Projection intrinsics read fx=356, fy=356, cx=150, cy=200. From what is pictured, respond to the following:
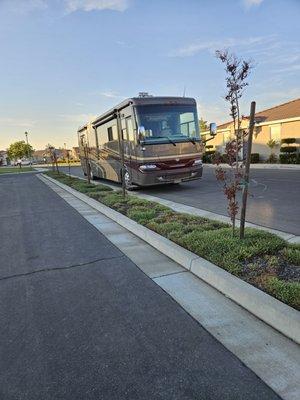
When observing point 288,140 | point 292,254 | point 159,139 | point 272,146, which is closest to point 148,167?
point 159,139

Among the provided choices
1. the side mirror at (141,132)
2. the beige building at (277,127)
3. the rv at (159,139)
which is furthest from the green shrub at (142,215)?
the beige building at (277,127)

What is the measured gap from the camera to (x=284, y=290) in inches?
139

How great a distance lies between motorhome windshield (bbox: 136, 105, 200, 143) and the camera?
12.1 m

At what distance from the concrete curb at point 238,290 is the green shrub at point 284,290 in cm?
8

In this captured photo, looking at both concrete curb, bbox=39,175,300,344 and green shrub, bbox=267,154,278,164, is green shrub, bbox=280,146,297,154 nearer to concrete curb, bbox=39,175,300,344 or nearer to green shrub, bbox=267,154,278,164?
green shrub, bbox=267,154,278,164

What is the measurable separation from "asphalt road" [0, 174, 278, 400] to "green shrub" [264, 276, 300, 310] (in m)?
0.84

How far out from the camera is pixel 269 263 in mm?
4332

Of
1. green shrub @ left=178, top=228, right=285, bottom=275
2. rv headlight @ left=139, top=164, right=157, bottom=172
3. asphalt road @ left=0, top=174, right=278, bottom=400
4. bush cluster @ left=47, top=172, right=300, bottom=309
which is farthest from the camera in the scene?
rv headlight @ left=139, top=164, right=157, bottom=172

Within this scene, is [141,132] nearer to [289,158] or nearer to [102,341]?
[102,341]

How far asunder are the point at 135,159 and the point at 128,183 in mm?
1628

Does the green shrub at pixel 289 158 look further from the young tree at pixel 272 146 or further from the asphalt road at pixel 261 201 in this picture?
the asphalt road at pixel 261 201

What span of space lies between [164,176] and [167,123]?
73.0 inches

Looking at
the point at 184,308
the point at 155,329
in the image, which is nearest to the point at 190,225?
the point at 184,308

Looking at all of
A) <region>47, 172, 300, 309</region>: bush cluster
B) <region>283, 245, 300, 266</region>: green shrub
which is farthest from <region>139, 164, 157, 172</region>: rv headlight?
<region>283, 245, 300, 266</region>: green shrub
